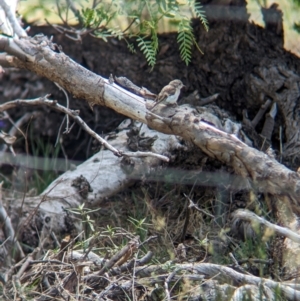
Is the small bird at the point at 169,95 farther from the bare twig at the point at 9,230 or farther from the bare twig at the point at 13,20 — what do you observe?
the bare twig at the point at 9,230

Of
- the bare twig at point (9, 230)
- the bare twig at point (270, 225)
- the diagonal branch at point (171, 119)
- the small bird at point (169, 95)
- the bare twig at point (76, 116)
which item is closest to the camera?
the diagonal branch at point (171, 119)

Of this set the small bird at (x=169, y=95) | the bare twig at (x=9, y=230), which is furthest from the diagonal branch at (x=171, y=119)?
the bare twig at (x=9, y=230)

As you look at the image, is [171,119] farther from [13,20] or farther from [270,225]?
[13,20]

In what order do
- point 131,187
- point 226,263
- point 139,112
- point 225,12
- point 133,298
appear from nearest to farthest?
point 133,298, point 139,112, point 226,263, point 131,187, point 225,12

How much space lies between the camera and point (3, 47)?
325 centimetres

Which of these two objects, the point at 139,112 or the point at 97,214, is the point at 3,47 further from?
the point at 97,214

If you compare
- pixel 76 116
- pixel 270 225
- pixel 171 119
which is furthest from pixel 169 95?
pixel 270 225

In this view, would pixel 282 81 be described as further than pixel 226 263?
Yes

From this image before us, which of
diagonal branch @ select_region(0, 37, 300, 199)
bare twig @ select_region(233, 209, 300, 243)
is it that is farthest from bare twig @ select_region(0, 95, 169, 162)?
bare twig @ select_region(233, 209, 300, 243)

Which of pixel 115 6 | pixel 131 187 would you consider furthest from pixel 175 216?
pixel 115 6

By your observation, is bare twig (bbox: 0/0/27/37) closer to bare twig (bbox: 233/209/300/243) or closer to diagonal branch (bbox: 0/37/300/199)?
diagonal branch (bbox: 0/37/300/199)

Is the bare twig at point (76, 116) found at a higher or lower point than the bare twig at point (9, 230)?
higher

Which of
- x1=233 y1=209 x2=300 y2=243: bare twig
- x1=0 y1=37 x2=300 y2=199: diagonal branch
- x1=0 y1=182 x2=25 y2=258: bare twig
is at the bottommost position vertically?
x1=0 y1=182 x2=25 y2=258: bare twig

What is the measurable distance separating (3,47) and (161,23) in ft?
4.60
